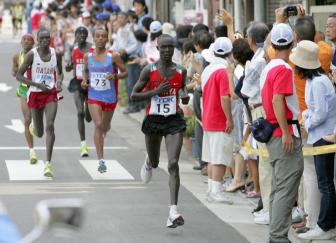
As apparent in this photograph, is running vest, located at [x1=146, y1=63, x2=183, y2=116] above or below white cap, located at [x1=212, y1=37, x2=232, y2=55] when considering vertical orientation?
below

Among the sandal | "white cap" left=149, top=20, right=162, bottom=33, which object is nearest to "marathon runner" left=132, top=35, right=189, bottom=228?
the sandal

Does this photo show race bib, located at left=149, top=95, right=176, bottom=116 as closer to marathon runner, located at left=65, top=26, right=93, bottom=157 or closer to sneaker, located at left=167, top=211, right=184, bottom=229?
sneaker, located at left=167, top=211, right=184, bottom=229

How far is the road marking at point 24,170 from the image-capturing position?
14392 millimetres

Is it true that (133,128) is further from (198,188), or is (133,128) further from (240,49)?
(240,49)

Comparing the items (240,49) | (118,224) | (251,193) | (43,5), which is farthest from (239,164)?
(43,5)

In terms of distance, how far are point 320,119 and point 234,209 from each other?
2677mm

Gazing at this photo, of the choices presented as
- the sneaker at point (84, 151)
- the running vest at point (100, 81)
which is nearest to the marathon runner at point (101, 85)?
the running vest at point (100, 81)

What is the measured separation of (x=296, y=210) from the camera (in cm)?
1132

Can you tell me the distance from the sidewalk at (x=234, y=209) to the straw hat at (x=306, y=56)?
1630mm

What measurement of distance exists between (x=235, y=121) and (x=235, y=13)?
23.9 ft

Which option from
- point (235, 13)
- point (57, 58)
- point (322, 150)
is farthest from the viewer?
point (235, 13)

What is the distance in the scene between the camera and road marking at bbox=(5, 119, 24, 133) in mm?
19981

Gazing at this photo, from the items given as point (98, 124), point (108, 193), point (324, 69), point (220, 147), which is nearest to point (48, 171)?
point (98, 124)

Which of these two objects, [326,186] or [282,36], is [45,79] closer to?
[326,186]
